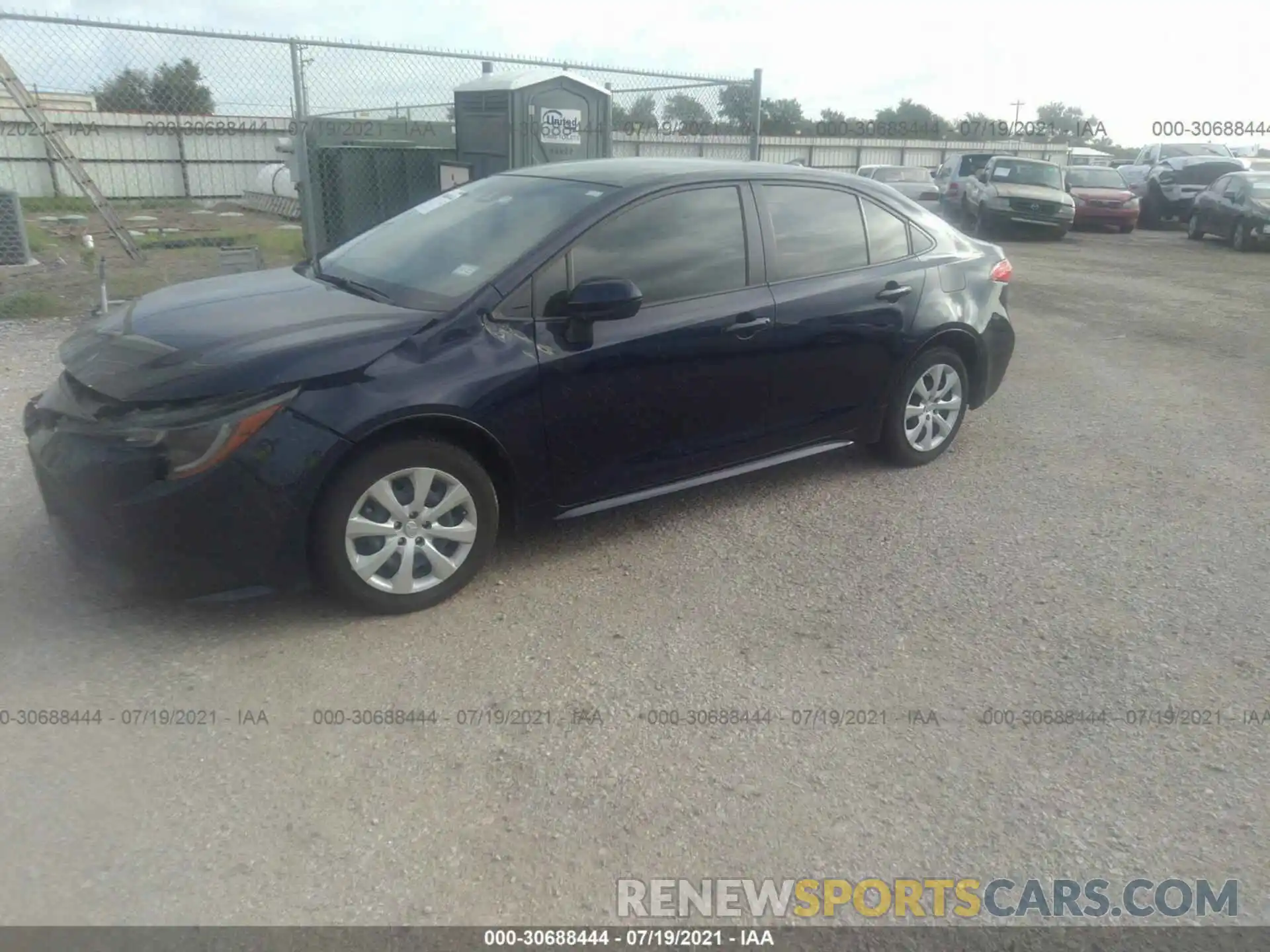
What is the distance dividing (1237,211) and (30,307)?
1997cm

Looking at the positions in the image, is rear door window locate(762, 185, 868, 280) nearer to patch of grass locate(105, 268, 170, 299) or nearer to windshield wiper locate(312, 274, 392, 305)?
windshield wiper locate(312, 274, 392, 305)

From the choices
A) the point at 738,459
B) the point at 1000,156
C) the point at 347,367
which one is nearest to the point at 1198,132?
the point at 1000,156

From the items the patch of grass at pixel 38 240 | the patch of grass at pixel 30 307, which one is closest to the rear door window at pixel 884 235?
the patch of grass at pixel 30 307

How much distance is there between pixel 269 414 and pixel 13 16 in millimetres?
5834

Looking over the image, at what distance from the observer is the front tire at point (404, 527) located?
3680mm

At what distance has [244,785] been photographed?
9.65ft

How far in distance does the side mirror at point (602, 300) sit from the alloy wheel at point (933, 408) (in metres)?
2.12

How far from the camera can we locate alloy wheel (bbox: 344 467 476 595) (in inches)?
147

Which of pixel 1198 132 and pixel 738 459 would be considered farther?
pixel 1198 132

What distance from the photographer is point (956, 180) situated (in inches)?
892

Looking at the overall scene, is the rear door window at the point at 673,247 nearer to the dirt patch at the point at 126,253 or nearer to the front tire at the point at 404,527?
the front tire at the point at 404,527

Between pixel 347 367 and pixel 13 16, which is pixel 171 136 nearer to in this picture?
pixel 13 16

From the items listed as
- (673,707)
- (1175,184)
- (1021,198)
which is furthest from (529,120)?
(1175,184)

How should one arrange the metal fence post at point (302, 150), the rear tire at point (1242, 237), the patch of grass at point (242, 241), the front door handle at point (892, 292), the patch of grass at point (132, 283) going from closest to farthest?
the front door handle at point (892, 292) → the metal fence post at point (302, 150) → the patch of grass at point (132, 283) → the patch of grass at point (242, 241) → the rear tire at point (1242, 237)
